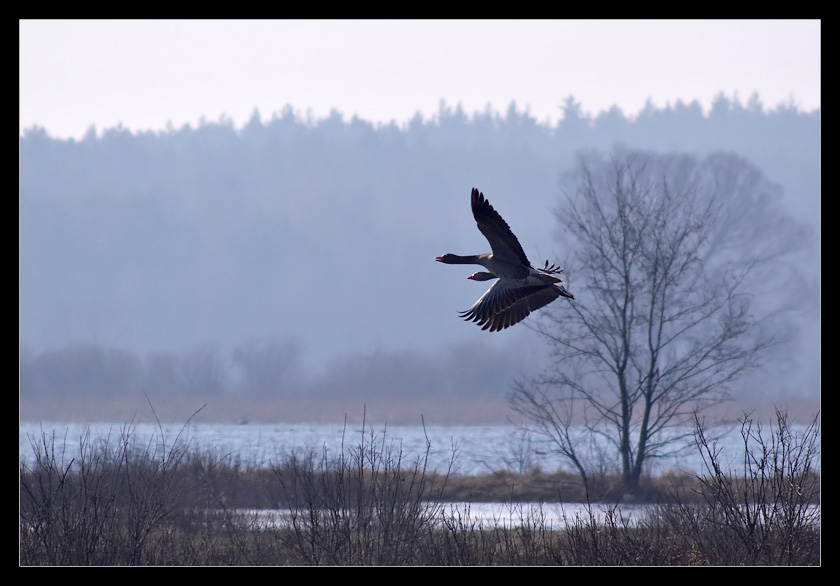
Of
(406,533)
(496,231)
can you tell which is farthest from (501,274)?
(406,533)

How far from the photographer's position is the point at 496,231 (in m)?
10.4

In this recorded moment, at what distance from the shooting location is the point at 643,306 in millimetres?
24781

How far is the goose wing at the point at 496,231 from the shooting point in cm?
1021

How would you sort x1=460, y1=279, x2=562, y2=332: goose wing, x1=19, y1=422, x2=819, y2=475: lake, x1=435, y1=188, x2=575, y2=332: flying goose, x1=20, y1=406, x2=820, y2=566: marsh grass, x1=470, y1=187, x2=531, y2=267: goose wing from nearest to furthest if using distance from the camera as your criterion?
1. x1=470, y1=187, x2=531, y2=267: goose wing
2. x1=435, y1=188, x2=575, y2=332: flying goose
3. x1=460, y1=279, x2=562, y2=332: goose wing
4. x1=20, y1=406, x2=820, y2=566: marsh grass
5. x1=19, y1=422, x2=819, y2=475: lake

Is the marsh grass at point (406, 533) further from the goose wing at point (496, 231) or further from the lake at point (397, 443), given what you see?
the lake at point (397, 443)

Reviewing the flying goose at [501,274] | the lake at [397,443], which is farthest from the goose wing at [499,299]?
the lake at [397,443]

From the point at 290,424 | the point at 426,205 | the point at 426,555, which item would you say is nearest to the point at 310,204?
the point at 426,205

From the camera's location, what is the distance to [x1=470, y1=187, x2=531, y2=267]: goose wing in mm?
10211

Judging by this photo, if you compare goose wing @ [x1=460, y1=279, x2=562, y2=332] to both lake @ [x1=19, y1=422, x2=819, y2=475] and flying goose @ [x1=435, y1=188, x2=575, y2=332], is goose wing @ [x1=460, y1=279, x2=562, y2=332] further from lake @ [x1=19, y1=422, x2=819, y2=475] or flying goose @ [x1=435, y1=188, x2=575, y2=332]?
lake @ [x1=19, y1=422, x2=819, y2=475]

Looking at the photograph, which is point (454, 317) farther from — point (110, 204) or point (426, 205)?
point (110, 204)

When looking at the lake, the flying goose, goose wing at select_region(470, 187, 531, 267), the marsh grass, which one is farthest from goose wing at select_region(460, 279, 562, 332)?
the lake

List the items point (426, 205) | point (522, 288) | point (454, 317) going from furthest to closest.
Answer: point (426, 205), point (454, 317), point (522, 288)
